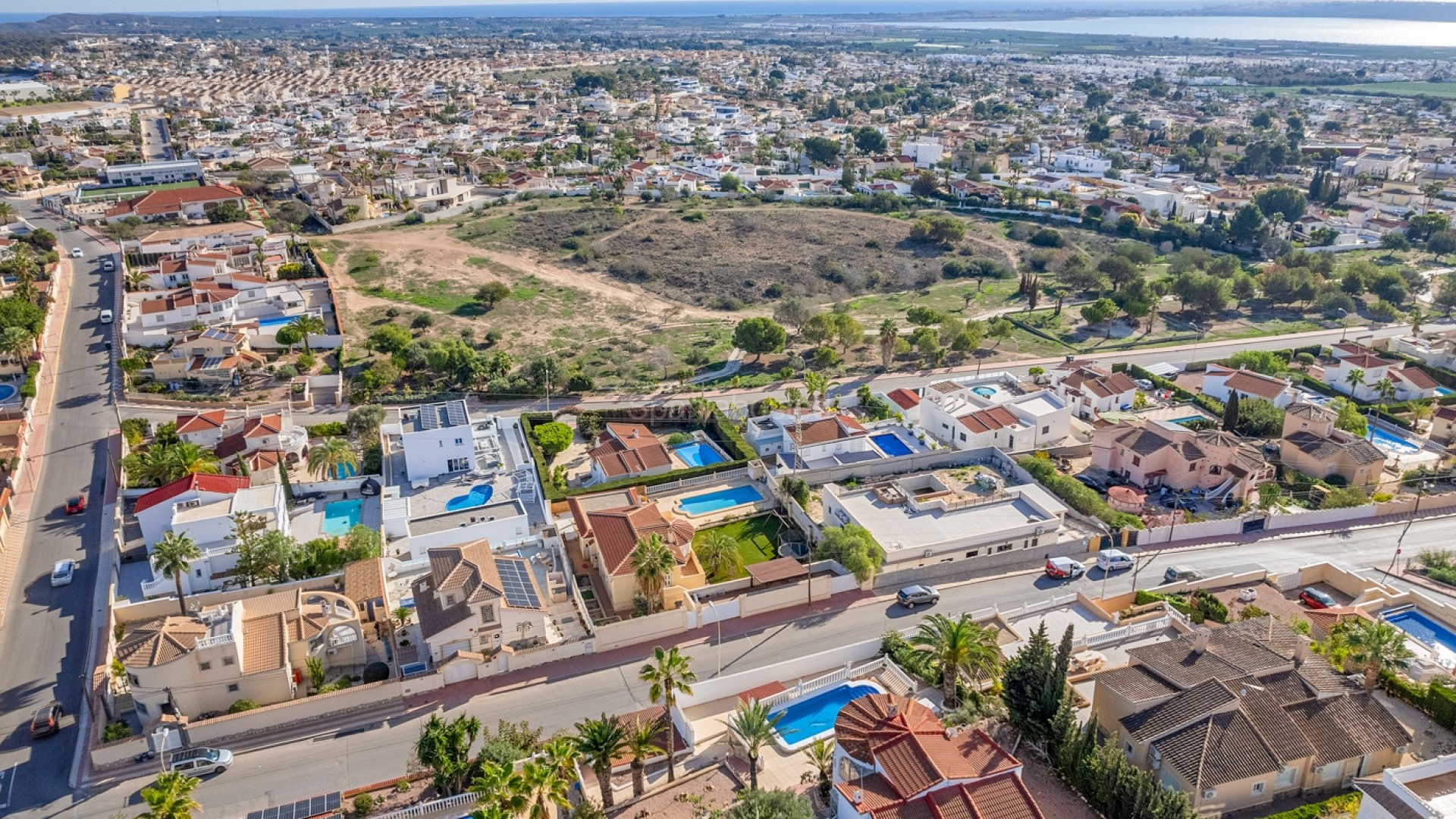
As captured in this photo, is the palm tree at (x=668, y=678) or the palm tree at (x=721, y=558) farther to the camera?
the palm tree at (x=721, y=558)

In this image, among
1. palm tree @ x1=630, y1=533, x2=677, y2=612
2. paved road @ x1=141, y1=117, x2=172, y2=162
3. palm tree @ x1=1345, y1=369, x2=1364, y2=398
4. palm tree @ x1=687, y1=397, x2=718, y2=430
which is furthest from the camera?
paved road @ x1=141, y1=117, x2=172, y2=162

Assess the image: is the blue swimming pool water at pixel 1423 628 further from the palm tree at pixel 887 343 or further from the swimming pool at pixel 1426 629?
the palm tree at pixel 887 343

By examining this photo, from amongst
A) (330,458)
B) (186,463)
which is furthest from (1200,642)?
(186,463)

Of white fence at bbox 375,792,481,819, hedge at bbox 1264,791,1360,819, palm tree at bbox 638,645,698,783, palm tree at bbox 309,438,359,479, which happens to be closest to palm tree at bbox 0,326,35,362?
palm tree at bbox 309,438,359,479

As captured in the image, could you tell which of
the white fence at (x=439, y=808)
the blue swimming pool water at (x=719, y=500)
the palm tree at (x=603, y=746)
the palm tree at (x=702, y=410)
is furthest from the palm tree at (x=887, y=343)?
the white fence at (x=439, y=808)

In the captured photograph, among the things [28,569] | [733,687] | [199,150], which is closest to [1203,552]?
[733,687]

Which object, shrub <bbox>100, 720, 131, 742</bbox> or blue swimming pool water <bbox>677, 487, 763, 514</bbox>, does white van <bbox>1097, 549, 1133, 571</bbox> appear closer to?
blue swimming pool water <bbox>677, 487, 763, 514</bbox>
